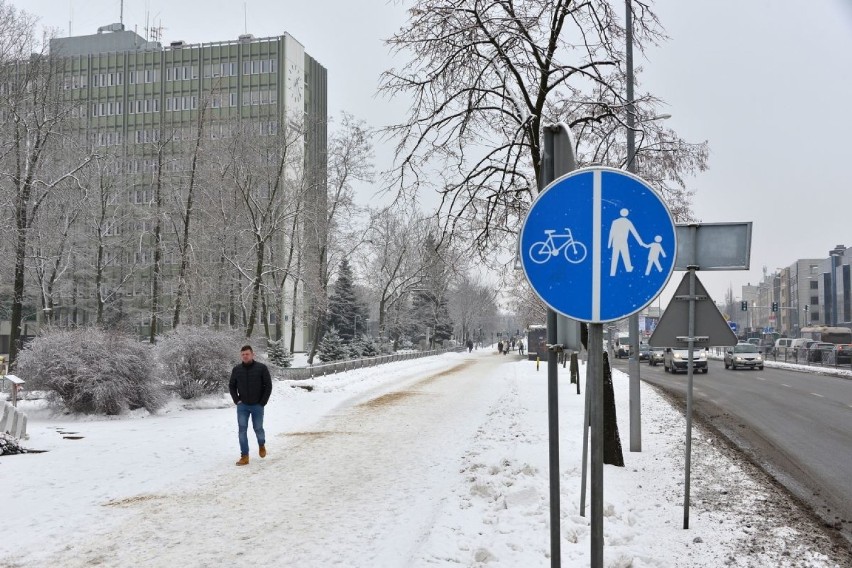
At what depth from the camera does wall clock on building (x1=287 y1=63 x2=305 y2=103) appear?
77.6 m

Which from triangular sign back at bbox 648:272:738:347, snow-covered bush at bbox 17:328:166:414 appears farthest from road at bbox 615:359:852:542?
snow-covered bush at bbox 17:328:166:414

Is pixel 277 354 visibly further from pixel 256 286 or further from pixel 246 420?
pixel 246 420

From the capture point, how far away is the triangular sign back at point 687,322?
7.22 meters

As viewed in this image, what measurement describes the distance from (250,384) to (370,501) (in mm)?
3575

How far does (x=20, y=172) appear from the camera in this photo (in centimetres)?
2639

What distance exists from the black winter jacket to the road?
301 inches

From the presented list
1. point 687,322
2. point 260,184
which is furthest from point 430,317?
point 687,322

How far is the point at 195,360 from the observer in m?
18.0

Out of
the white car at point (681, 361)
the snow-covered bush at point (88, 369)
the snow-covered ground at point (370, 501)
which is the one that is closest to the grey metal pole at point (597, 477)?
the snow-covered ground at point (370, 501)

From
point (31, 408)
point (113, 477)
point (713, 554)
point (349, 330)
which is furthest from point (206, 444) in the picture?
point (349, 330)

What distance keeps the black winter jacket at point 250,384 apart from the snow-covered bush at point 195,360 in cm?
753

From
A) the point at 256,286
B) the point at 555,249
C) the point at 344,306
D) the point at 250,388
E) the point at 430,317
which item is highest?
the point at 256,286

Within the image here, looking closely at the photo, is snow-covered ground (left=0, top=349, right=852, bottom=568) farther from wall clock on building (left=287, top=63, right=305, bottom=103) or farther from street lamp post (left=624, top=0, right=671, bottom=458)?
wall clock on building (left=287, top=63, right=305, bottom=103)

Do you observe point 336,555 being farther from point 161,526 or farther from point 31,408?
point 31,408
